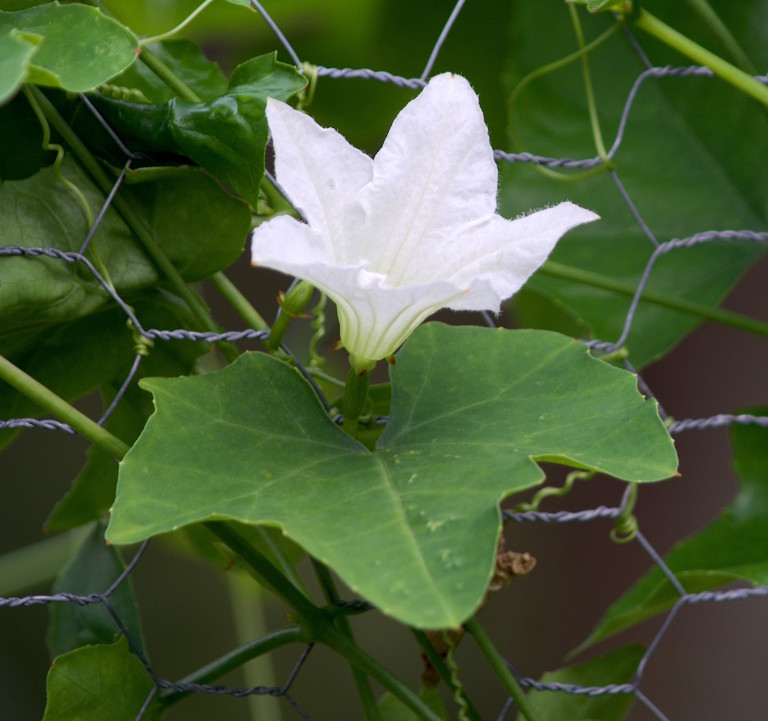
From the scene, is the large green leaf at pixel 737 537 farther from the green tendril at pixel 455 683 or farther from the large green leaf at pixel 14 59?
the large green leaf at pixel 14 59

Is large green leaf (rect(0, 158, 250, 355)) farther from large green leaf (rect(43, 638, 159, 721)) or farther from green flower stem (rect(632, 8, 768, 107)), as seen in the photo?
green flower stem (rect(632, 8, 768, 107))

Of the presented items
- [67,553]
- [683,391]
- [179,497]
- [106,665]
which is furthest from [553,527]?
[179,497]

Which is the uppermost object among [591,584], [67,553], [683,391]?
[67,553]

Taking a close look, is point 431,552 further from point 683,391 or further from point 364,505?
point 683,391

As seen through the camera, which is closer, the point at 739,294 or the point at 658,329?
the point at 658,329

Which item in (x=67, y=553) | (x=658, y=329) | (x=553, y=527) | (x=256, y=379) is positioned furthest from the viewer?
(x=553, y=527)

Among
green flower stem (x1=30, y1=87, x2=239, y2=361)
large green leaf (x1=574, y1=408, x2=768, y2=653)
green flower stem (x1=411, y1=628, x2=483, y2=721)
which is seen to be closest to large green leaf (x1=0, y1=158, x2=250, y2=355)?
green flower stem (x1=30, y1=87, x2=239, y2=361)

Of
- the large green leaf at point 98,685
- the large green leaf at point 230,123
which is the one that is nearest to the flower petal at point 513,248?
the large green leaf at point 230,123
